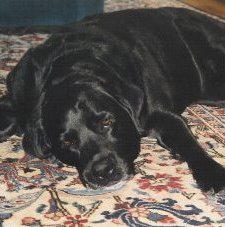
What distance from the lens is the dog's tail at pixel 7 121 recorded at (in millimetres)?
2385

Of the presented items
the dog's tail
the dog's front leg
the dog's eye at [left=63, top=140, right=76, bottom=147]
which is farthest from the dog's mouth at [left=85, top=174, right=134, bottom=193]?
the dog's tail

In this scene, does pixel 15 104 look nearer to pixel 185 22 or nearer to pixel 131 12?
pixel 131 12

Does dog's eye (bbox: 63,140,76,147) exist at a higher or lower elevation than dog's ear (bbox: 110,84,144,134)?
lower

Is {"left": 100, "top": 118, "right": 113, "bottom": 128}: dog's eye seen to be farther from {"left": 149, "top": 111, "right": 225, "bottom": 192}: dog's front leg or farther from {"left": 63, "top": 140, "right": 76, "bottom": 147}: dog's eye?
{"left": 149, "top": 111, "right": 225, "bottom": 192}: dog's front leg

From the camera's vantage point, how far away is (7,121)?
2.40 m

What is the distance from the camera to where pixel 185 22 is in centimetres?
273

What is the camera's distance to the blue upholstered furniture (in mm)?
3963

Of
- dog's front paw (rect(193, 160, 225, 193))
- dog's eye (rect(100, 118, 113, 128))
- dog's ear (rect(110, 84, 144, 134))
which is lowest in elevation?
dog's front paw (rect(193, 160, 225, 193))

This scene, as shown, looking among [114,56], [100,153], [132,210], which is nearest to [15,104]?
[114,56]

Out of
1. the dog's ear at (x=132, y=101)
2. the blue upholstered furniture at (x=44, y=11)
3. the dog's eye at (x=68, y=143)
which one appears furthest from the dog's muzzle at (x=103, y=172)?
the blue upholstered furniture at (x=44, y=11)

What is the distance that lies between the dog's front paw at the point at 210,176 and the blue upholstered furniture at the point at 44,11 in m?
2.37

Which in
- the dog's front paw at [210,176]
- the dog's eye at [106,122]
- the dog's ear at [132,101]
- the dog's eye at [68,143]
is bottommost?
the dog's front paw at [210,176]

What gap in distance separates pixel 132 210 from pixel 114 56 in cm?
67

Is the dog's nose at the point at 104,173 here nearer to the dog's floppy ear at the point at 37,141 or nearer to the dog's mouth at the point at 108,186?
the dog's mouth at the point at 108,186
